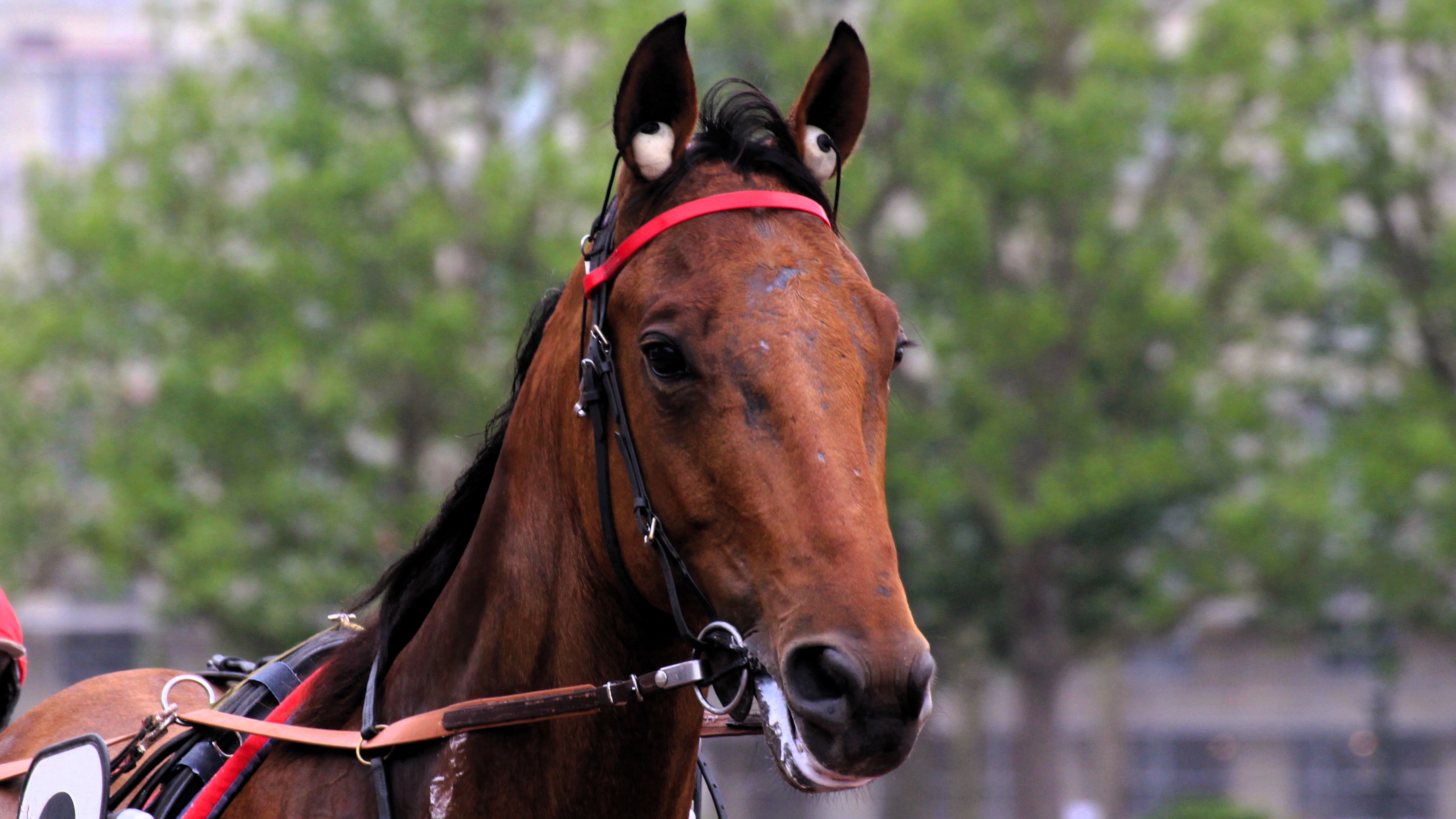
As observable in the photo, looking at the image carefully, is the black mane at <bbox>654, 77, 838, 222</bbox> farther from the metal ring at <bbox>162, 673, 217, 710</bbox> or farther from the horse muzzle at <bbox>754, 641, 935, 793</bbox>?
the metal ring at <bbox>162, 673, 217, 710</bbox>

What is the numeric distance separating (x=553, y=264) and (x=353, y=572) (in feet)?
13.5

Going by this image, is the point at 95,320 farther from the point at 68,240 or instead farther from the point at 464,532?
the point at 464,532

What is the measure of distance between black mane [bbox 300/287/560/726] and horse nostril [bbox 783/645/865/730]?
97 cm

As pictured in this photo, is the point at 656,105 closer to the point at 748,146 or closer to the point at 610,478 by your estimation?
the point at 748,146

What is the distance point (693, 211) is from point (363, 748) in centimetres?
115

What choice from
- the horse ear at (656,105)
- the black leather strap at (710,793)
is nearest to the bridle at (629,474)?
the horse ear at (656,105)

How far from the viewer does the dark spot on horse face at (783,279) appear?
228 centimetres

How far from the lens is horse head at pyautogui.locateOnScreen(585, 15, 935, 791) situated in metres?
1.99

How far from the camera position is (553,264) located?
14422 mm

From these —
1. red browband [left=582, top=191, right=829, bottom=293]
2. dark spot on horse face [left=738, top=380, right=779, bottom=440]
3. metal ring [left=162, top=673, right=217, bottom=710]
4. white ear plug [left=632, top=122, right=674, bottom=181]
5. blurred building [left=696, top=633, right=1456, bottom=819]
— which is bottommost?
dark spot on horse face [left=738, top=380, right=779, bottom=440]

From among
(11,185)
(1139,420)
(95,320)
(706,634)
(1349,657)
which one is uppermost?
(11,185)

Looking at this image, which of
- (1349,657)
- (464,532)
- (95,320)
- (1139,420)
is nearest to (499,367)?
(95,320)

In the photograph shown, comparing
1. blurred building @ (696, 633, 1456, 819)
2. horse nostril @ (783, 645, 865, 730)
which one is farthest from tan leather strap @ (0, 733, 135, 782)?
blurred building @ (696, 633, 1456, 819)

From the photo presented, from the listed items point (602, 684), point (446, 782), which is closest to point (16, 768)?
point (446, 782)
